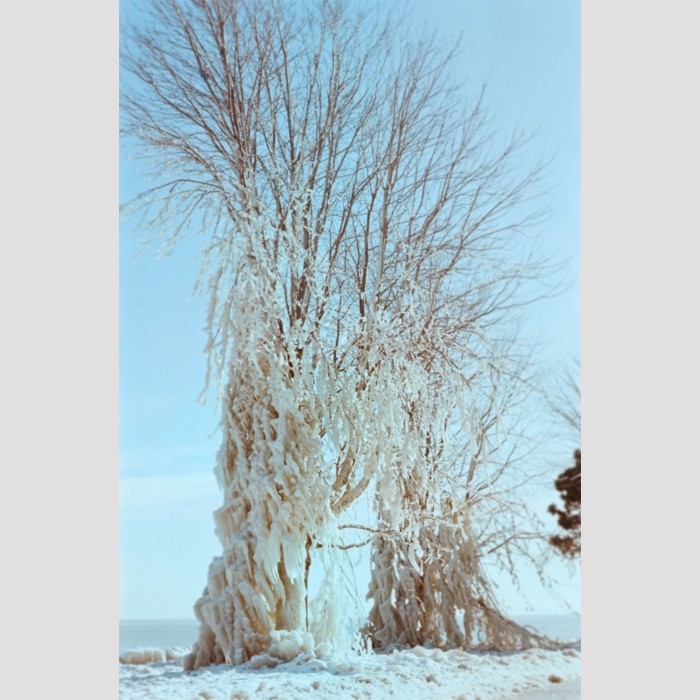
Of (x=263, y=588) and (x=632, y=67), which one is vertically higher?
(x=632, y=67)

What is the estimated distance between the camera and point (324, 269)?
509 cm

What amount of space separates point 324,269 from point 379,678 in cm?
169

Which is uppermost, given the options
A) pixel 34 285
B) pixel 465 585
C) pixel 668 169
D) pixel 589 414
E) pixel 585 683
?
pixel 668 169

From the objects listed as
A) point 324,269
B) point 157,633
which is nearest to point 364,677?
point 157,633

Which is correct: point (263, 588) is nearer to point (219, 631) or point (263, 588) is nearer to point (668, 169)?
point (219, 631)

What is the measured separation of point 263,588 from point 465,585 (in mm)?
890

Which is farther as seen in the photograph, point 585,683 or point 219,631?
point 585,683

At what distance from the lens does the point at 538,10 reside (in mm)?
5305

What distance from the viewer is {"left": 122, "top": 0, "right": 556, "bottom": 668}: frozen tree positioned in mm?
4984

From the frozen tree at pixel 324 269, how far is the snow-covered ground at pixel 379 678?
9cm

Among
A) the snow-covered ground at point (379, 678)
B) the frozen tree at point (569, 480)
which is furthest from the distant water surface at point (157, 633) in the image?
the frozen tree at point (569, 480)

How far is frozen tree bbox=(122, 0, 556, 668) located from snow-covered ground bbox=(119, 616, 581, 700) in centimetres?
9

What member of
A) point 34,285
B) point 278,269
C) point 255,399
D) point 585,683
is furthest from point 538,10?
point 585,683

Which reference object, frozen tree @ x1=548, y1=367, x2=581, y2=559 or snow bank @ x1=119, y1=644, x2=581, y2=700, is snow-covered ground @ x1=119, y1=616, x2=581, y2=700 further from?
frozen tree @ x1=548, y1=367, x2=581, y2=559
